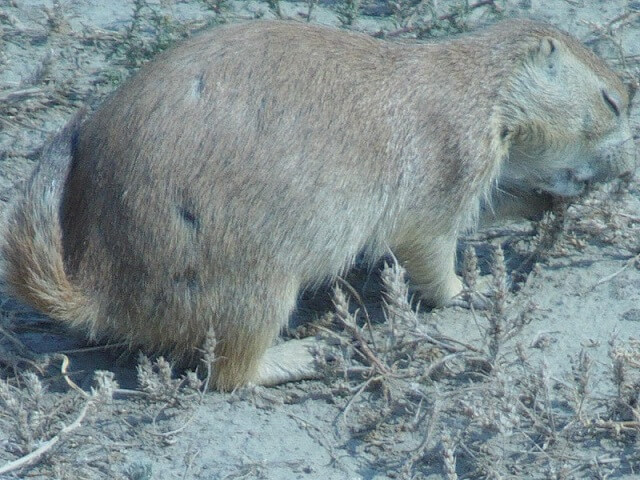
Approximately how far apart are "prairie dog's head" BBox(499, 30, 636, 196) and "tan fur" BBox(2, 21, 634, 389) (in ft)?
0.55

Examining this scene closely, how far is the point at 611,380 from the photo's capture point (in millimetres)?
4086

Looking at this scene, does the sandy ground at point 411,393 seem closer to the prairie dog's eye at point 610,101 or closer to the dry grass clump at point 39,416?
the dry grass clump at point 39,416

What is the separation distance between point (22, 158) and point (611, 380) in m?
2.89

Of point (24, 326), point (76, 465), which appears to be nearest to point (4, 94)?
point (24, 326)

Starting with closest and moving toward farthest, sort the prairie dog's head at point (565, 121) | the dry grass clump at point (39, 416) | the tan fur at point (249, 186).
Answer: the dry grass clump at point (39, 416) < the tan fur at point (249, 186) < the prairie dog's head at point (565, 121)

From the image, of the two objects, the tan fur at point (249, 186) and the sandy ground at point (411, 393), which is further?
the tan fur at point (249, 186)

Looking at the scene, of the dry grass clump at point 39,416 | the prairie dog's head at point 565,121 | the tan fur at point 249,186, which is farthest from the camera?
the prairie dog's head at point 565,121

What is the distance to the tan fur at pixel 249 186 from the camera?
391 cm

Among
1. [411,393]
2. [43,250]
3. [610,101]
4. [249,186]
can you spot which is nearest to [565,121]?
[610,101]

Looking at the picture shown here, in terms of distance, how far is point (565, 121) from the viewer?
4.76 meters

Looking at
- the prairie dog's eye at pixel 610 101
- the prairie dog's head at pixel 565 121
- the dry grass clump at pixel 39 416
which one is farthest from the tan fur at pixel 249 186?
the prairie dog's eye at pixel 610 101

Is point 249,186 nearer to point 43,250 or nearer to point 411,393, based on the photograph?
point 43,250

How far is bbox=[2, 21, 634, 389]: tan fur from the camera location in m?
3.91

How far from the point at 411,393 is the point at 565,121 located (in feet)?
4.75
